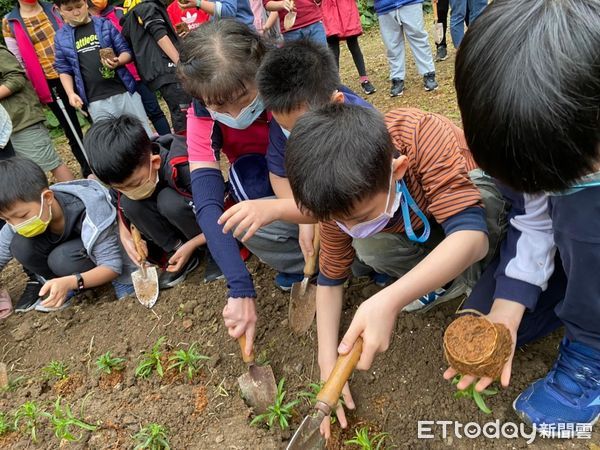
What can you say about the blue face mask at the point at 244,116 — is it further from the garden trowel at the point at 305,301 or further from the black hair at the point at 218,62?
the garden trowel at the point at 305,301

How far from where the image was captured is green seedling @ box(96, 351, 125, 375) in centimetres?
227

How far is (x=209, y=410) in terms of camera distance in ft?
6.52

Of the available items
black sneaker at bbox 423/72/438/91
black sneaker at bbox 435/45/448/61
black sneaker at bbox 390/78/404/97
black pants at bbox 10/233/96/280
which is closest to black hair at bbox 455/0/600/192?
black pants at bbox 10/233/96/280

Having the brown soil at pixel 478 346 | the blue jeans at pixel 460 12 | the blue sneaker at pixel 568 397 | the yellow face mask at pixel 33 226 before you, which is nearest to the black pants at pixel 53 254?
the yellow face mask at pixel 33 226

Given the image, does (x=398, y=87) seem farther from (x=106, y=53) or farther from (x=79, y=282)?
(x=79, y=282)

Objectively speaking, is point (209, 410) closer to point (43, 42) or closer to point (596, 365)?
point (596, 365)

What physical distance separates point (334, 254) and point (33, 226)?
1.81 metres

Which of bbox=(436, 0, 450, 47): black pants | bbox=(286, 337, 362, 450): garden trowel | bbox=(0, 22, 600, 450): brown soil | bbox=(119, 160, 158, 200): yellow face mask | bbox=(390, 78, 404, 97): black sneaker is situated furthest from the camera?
bbox=(436, 0, 450, 47): black pants

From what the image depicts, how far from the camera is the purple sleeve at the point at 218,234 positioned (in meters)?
2.02

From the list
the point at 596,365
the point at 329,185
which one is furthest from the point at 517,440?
the point at 329,185

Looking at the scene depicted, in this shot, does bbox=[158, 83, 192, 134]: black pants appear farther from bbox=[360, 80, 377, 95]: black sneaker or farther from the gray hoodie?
bbox=[360, 80, 377, 95]: black sneaker

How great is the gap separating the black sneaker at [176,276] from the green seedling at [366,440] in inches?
58.9

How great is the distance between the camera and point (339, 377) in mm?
1298

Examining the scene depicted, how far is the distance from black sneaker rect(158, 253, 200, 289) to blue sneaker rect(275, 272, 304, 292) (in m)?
0.65
